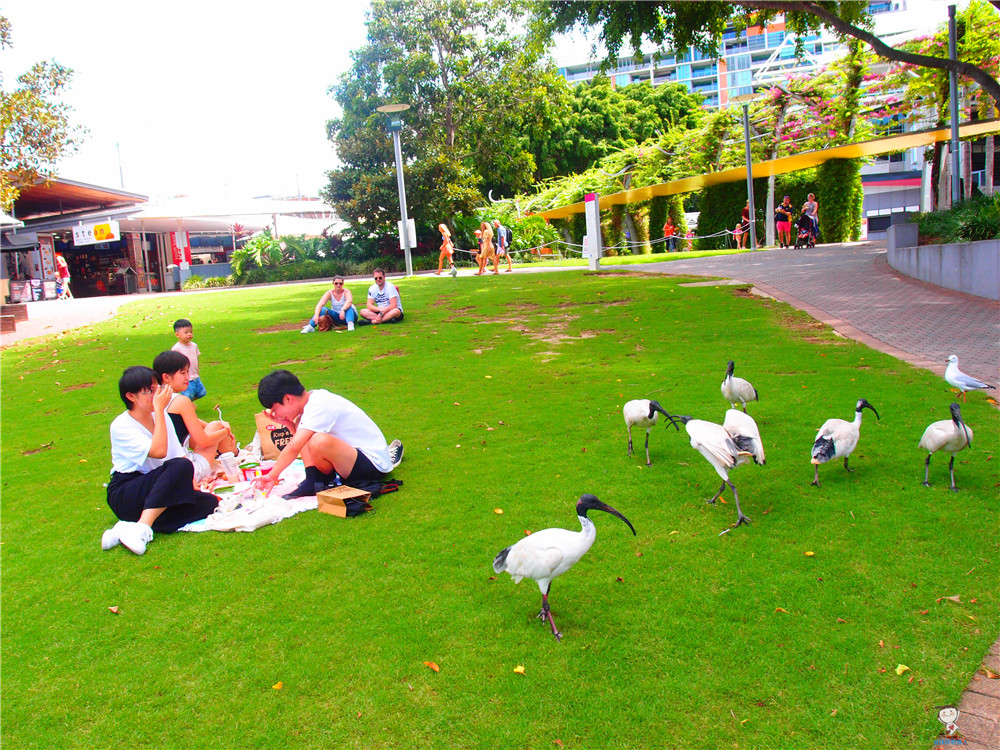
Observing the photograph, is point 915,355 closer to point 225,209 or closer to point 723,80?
point 225,209

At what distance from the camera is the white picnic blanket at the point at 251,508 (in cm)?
499

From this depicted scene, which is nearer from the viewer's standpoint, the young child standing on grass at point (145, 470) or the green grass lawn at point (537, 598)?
the green grass lawn at point (537, 598)

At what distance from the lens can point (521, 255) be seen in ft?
101

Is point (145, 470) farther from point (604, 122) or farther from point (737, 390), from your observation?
point (604, 122)

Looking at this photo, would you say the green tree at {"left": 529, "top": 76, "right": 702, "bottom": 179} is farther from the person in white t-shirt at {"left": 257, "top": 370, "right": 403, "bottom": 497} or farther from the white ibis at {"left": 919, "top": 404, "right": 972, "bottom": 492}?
Result: the white ibis at {"left": 919, "top": 404, "right": 972, "bottom": 492}

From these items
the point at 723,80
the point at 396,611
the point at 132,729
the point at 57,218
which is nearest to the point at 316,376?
the point at 396,611

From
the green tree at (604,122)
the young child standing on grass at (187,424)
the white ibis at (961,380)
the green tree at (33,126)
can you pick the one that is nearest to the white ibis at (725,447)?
the white ibis at (961,380)

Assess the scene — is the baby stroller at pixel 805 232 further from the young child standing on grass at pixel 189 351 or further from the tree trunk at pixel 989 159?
the young child standing on grass at pixel 189 351

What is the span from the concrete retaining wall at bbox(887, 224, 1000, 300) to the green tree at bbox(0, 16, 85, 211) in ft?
62.2

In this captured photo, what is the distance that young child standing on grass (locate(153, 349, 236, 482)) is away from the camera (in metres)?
5.66

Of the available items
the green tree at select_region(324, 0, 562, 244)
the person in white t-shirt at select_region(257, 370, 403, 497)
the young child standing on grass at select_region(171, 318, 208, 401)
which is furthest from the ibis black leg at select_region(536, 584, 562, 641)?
the green tree at select_region(324, 0, 562, 244)

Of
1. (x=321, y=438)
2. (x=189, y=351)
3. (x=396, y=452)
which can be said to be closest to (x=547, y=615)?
(x=321, y=438)

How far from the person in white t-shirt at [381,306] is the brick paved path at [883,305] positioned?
6616 mm

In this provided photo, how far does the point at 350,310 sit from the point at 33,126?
10401mm
